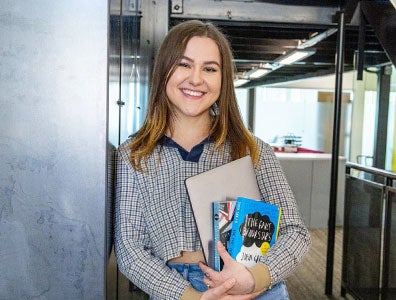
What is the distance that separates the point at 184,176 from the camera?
140cm

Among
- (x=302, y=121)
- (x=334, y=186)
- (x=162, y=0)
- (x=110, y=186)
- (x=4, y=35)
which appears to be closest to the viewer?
(x=4, y=35)

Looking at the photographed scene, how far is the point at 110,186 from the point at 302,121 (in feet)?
39.4

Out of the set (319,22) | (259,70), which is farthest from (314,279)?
(259,70)

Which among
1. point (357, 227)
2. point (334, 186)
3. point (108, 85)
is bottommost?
point (357, 227)

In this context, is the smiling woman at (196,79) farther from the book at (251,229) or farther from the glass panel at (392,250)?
the glass panel at (392,250)

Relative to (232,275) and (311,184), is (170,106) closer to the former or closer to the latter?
(232,275)

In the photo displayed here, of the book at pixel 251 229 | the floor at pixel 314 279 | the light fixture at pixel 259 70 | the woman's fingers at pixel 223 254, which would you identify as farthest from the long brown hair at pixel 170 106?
the light fixture at pixel 259 70

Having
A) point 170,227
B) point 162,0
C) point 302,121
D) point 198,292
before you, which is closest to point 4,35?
point 170,227

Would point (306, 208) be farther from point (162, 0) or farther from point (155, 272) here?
point (155, 272)

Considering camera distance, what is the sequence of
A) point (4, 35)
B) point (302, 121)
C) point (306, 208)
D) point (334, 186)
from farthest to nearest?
point (302, 121)
point (306, 208)
point (334, 186)
point (4, 35)

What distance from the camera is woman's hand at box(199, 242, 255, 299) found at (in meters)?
1.19

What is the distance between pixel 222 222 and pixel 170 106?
424mm

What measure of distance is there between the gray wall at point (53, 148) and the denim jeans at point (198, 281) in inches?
9.1

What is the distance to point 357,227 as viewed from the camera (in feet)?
12.4
